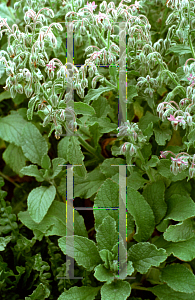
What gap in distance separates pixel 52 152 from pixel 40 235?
406 mm

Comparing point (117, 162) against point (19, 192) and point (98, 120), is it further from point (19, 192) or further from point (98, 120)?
point (19, 192)

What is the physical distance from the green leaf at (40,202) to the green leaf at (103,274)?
0.18 m

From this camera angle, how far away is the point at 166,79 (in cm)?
80

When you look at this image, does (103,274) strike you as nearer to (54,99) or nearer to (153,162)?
(153,162)

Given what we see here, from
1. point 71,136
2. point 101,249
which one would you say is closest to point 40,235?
point 101,249

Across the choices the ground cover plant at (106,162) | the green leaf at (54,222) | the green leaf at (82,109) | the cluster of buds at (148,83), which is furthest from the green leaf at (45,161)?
the cluster of buds at (148,83)

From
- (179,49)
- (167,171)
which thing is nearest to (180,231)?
A: (167,171)

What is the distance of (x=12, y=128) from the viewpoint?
107cm

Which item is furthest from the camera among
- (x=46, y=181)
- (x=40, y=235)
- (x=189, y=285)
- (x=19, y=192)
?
(x=19, y=192)

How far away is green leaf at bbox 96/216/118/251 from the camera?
745mm

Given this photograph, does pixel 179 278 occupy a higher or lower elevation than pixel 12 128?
lower

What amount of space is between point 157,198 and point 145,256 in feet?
0.51

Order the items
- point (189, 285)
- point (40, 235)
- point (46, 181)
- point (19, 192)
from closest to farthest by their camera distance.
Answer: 1. point (189, 285)
2. point (40, 235)
3. point (46, 181)
4. point (19, 192)

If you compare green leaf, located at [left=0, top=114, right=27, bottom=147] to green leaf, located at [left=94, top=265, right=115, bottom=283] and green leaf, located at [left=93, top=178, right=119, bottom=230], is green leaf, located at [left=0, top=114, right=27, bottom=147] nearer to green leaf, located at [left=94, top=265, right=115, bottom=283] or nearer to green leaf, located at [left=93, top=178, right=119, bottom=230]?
green leaf, located at [left=93, top=178, right=119, bottom=230]
